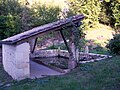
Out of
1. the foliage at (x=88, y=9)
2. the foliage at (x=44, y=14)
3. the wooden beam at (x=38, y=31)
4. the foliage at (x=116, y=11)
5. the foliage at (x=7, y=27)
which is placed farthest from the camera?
the foliage at (x=116, y=11)

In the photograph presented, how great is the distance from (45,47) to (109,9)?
846cm

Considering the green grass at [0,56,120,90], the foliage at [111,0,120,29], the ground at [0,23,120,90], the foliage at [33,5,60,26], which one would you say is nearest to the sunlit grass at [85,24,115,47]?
the foliage at [111,0,120,29]

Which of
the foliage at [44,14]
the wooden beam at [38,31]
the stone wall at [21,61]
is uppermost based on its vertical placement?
the foliage at [44,14]

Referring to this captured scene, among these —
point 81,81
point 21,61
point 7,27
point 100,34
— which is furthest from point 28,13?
point 81,81

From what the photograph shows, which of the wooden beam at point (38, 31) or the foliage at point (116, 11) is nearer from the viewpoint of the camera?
the wooden beam at point (38, 31)

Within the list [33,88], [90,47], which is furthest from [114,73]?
[90,47]

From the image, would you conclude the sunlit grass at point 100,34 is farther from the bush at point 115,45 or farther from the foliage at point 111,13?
the bush at point 115,45

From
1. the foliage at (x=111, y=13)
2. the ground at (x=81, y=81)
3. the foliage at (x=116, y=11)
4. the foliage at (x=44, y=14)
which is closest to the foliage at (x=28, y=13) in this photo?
the foliage at (x=44, y=14)

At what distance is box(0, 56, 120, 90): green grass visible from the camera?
27.0ft

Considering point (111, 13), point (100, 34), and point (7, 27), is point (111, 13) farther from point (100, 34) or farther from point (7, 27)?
point (7, 27)

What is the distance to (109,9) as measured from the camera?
24.8m

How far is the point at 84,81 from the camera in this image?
9.00 meters

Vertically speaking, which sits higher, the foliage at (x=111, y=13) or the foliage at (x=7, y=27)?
the foliage at (x=111, y=13)

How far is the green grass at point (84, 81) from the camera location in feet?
27.0
